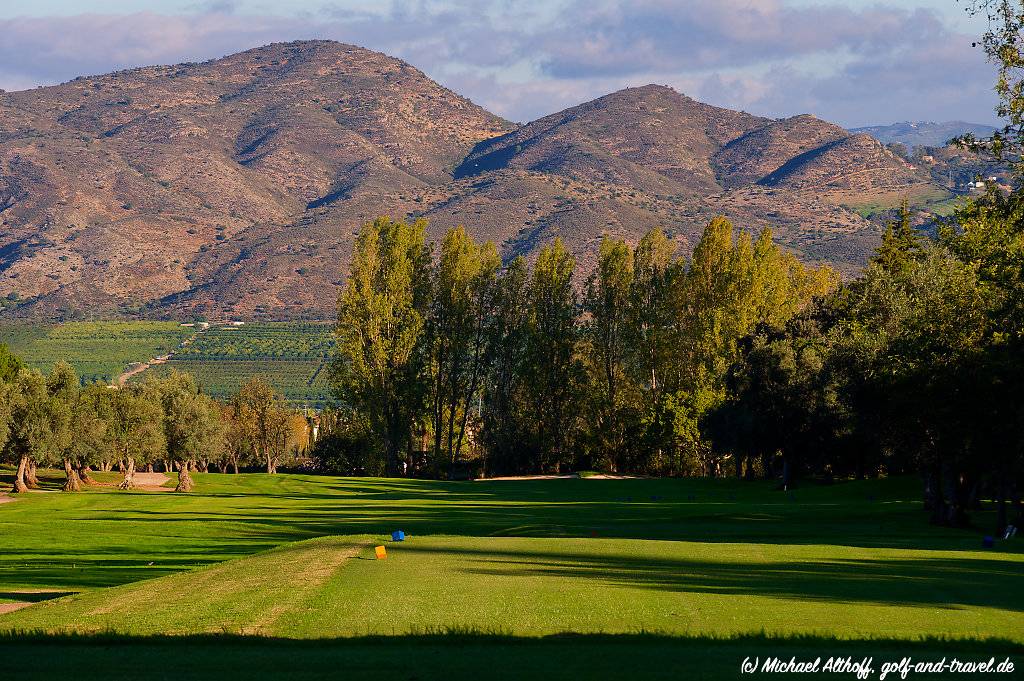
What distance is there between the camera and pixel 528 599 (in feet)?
50.0

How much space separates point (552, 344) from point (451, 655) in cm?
7373

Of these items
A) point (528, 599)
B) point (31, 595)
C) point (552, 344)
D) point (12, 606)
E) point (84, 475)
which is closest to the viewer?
point (528, 599)

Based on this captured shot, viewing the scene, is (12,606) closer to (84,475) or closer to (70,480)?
(70,480)

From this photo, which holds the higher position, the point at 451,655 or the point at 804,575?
the point at 451,655

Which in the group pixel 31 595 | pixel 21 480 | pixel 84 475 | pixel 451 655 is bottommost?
pixel 84 475

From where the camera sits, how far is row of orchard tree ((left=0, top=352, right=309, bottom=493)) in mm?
65375

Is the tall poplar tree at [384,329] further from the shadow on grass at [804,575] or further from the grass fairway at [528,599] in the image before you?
the shadow on grass at [804,575]

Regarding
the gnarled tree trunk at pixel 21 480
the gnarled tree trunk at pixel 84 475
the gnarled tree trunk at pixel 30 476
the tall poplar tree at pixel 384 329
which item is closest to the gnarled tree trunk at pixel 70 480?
the gnarled tree trunk at pixel 30 476

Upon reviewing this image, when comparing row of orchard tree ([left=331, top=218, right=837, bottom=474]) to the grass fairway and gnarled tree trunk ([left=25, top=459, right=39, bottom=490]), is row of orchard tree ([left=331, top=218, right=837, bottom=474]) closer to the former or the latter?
gnarled tree trunk ([left=25, top=459, right=39, bottom=490])

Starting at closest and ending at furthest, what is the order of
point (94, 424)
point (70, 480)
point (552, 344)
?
point (70, 480), point (94, 424), point (552, 344)

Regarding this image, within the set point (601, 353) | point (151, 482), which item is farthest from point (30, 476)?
point (601, 353)

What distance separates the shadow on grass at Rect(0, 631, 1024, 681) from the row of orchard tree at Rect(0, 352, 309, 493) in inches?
2111

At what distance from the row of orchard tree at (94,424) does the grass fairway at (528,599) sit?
3371 cm

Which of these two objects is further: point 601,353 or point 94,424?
point 601,353
